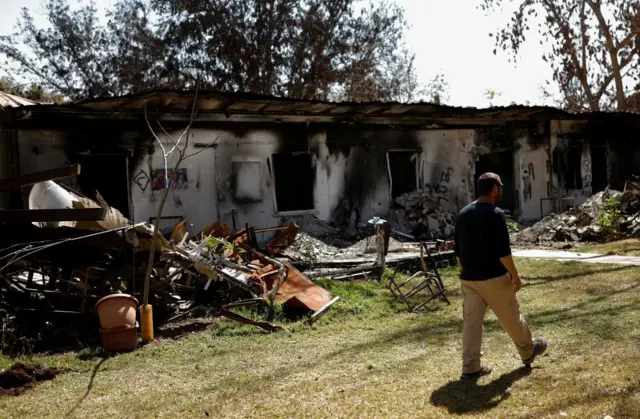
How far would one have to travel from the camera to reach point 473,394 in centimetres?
493

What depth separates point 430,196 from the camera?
1655 cm

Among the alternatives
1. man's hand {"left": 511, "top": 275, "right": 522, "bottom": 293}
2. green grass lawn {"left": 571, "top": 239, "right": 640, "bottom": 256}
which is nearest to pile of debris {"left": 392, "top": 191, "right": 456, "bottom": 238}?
green grass lawn {"left": 571, "top": 239, "right": 640, "bottom": 256}

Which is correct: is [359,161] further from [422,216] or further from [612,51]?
[612,51]

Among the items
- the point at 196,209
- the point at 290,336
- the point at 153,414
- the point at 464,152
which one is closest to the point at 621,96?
the point at 464,152

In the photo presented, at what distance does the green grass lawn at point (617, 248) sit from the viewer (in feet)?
40.0

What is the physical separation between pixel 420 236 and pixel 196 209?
543 centimetres

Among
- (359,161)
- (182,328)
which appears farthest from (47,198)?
(359,161)

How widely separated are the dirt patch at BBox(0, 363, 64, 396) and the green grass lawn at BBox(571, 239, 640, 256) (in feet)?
33.4

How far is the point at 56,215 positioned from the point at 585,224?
12200 mm

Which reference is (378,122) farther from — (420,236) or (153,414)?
(153,414)

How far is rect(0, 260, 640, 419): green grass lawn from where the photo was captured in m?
4.71

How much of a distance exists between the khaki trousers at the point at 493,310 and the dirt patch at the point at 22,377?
3.88 meters

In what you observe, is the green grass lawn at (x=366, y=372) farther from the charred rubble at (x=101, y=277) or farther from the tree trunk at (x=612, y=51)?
the tree trunk at (x=612, y=51)

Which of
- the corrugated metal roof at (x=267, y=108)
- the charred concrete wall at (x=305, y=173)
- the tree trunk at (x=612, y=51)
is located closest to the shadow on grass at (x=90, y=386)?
the corrugated metal roof at (x=267, y=108)
